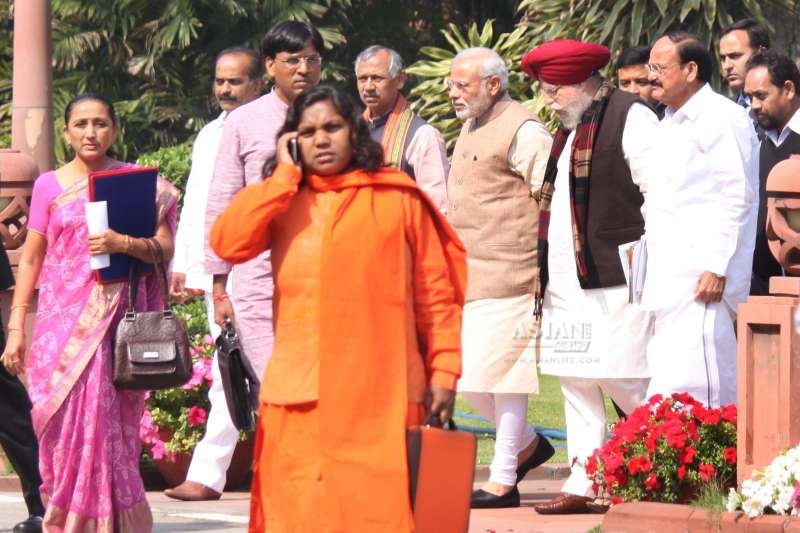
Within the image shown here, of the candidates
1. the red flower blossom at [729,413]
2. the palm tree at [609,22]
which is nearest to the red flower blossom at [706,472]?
the red flower blossom at [729,413]

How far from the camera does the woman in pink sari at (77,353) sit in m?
8.16

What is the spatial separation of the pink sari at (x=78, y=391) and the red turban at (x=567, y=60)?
234 cm

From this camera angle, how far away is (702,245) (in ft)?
28.1

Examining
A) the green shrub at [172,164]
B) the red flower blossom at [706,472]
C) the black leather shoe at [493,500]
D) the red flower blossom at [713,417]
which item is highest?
the green shrub at [172,164]

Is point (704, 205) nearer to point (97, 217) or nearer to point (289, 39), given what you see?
point (289, 39)

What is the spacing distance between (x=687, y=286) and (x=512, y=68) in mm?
13122

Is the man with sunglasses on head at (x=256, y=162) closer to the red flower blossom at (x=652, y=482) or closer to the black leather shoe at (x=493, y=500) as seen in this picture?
the red flower blossom at (x=652, y=482)

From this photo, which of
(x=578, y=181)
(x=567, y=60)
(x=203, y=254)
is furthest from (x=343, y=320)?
(x=203, y=254)

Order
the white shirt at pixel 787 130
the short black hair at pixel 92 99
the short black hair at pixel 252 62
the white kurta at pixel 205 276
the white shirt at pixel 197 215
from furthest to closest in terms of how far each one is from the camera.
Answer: the short black hair at pixel 252 62
the white shirt at pixel 197 215
the white kurta at pixel 205 276
the white shirt at pixel 787 130
the short black hair at pixel 92 99

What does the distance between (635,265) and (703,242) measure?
0.39 meters

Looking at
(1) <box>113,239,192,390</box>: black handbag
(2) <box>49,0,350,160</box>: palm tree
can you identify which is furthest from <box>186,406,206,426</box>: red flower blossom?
(2) <box>49,0,350,160</box>: palm tree

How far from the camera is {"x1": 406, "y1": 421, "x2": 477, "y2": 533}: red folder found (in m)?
6.26

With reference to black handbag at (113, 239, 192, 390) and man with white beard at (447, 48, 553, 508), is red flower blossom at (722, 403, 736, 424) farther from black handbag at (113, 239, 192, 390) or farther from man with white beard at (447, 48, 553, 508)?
black handbag at (113, 239, 192, 390)

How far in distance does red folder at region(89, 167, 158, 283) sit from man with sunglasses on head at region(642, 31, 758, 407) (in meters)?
2.21
